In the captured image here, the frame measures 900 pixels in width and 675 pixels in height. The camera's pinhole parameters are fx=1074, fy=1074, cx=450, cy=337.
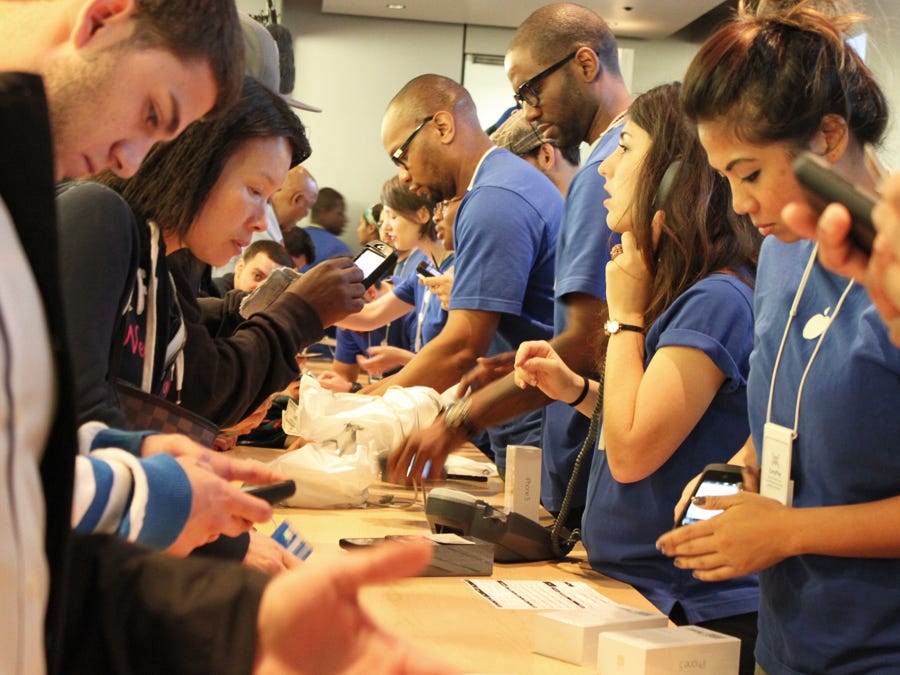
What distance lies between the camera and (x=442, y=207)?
13.3ft

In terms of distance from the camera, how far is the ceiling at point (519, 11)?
8859 mm

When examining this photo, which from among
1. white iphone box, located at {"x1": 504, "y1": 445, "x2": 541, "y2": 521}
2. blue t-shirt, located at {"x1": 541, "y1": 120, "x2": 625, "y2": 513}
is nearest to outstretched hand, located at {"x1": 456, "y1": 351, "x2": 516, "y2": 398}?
blue t-shirt, located at {"x1": 541, "y1": 120, "x2": 625, "y2": 513}

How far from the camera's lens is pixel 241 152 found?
6.21 feet

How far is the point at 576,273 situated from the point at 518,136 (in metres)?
1.59

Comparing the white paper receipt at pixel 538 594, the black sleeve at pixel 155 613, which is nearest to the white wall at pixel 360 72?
the white paper receipt at pixel 538 594

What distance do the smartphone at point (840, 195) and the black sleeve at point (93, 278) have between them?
91 cm

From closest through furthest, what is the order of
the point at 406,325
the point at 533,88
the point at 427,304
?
the point at 533,88 < the point at 427,304 < the point at 406,325

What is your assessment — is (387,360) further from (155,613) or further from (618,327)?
(155,613)

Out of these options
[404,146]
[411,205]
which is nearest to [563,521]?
[404,146]

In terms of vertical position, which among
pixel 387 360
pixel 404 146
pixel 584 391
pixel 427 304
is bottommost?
pixel 387 360

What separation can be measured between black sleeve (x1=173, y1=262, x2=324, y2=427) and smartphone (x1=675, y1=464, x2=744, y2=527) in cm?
91

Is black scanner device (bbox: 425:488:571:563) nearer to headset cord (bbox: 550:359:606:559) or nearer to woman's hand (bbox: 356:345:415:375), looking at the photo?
headset cord (bbox: 550:359:606:559)

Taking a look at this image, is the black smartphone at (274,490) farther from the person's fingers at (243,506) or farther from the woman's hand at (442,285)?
the woman's hand at (442,285)

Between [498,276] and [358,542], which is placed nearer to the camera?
[358,542]
